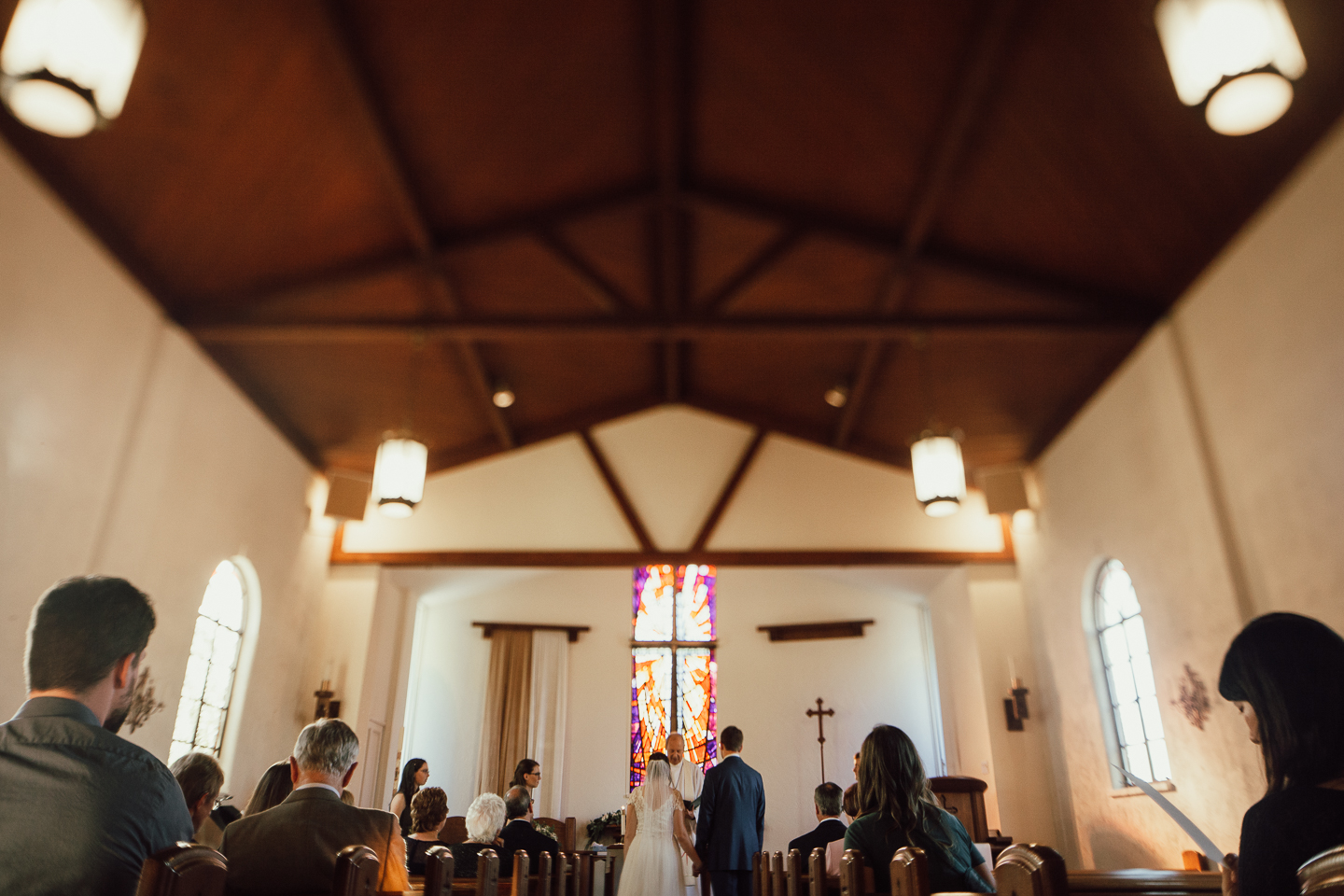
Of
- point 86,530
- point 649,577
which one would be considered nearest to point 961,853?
point 86,530

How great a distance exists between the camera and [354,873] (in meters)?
1.47

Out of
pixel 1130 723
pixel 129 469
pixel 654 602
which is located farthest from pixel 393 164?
pixel 654 602

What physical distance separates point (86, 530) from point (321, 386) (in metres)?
2.26

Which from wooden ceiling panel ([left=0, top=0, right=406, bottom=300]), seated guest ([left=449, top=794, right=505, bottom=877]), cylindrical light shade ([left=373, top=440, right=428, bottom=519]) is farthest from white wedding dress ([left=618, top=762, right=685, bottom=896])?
wooden ceiling panel ([left=0, top=0, right=406, bottom=300])

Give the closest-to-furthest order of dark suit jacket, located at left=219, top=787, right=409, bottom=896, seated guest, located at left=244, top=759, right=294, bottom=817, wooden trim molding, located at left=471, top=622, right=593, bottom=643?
dark suit jacket, located at left=219, top=787, right=409, bottom=896 < seated guest, located at left=244, top=759, right=294, bottom=817 < wooden trim molding, located at left=471, top=622, right=593, bottom=643

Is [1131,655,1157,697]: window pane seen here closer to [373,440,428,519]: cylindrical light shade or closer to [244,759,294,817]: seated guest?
[373,440,428,519]: cylindrical light shade

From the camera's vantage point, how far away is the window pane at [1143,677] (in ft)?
20.1

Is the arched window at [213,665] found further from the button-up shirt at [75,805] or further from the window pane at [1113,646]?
the window pane at [1113,646]

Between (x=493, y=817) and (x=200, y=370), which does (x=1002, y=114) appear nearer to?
(x=493, y=817)

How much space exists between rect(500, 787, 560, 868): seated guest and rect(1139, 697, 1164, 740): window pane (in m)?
4.01

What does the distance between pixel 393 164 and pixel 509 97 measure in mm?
752

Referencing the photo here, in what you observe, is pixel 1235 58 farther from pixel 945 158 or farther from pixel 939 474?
pixel 939 474

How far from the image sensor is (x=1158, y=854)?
5.87 metres

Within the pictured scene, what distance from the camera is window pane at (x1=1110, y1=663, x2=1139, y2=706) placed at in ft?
21.1
